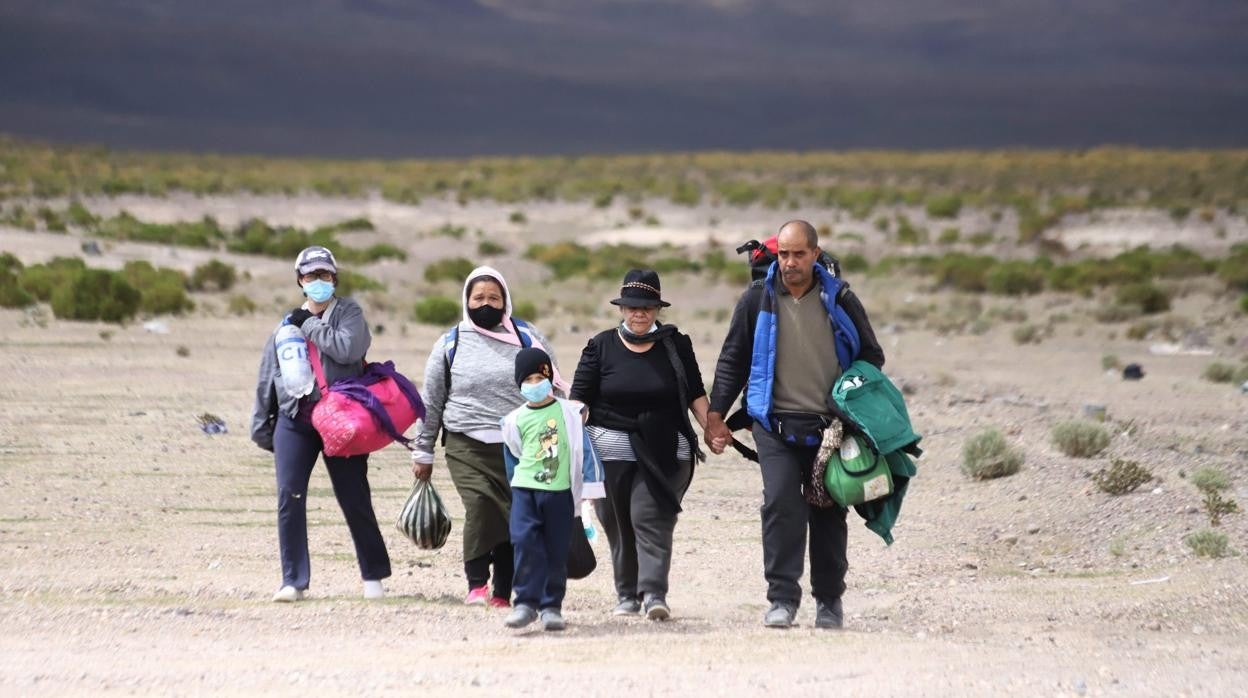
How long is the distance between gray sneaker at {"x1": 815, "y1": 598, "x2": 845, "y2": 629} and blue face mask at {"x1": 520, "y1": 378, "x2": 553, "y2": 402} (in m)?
1.86

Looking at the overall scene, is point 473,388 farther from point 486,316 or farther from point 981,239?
point 981,239

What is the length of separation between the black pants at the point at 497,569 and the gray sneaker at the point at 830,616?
66.9 inches

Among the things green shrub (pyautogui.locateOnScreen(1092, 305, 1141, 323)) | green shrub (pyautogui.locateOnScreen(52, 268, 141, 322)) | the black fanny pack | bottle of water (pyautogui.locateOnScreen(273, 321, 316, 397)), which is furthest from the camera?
green shrub (pyautogui.locateOnScreen(1092, 305, 1141, 323))

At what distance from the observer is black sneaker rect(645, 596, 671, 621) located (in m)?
9.00

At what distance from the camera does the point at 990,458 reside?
1566 centimetres

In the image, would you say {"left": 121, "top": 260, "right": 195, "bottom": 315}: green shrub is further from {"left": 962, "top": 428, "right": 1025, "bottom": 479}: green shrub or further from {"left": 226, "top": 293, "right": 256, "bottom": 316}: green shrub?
{"left": 962, "top": 428, "right": 1025, "bottom": 479}: green shrub

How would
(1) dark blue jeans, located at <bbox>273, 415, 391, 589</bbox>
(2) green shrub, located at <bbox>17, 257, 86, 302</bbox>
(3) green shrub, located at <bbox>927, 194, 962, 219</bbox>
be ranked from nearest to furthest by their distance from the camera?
(1) dark blue jeans, located at <bbox>273, 415, 391, 589</bbox> → (2) green shrub, located at <bbox>17, 257, 86, 302</bbox> → (3) green shrub, located at <bbox>927, 194, 962, 219</bbox>

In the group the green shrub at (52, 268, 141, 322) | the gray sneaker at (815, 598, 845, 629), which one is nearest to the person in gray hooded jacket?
the gray sneaker at (815, 598, 845, 629)

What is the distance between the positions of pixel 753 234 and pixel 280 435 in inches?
2720

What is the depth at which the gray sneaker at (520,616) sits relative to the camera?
8516 millimetres

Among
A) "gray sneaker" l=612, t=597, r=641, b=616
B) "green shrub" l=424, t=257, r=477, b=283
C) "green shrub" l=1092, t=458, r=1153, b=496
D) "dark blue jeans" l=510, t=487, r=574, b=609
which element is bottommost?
"green shrub" l=424, t=257, r=477, b=283

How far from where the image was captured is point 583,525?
9.15 meters

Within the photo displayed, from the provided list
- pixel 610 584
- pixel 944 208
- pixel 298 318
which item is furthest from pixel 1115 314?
pixel 944 208

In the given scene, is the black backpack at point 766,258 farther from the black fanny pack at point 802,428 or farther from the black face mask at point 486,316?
the black face mask at point 486,316
